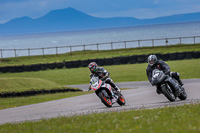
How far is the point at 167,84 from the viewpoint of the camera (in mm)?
13414

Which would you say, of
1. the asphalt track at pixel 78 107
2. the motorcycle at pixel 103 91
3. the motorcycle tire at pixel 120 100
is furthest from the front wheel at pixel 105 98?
the motorcycle tire at pixel 120 100

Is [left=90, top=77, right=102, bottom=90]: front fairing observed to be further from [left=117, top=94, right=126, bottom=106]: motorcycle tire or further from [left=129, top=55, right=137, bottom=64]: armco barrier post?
[left=129, top=55, right=137, bottom=64]: armco barrier post

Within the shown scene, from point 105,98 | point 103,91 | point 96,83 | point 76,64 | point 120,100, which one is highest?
point 96,83

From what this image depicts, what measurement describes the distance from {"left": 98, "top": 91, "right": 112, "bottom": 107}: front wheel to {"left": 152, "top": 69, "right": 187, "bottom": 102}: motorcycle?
1.69 m

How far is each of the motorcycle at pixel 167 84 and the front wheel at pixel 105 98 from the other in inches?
66.3

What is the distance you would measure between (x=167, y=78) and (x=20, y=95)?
452 inches

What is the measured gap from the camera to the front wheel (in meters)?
13.5

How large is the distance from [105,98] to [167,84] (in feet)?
6.97

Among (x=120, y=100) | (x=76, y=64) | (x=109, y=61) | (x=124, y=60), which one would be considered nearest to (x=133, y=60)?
(x=124, y=60)

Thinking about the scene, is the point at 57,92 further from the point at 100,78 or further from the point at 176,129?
the point at 176,129

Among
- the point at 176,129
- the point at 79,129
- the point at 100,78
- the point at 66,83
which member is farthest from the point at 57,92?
the point at 176,129

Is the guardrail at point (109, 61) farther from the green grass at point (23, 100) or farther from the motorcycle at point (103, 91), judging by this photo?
the motorcycle at point (103, 91)

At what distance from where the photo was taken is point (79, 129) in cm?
839

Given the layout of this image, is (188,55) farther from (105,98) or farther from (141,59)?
(105,98)
